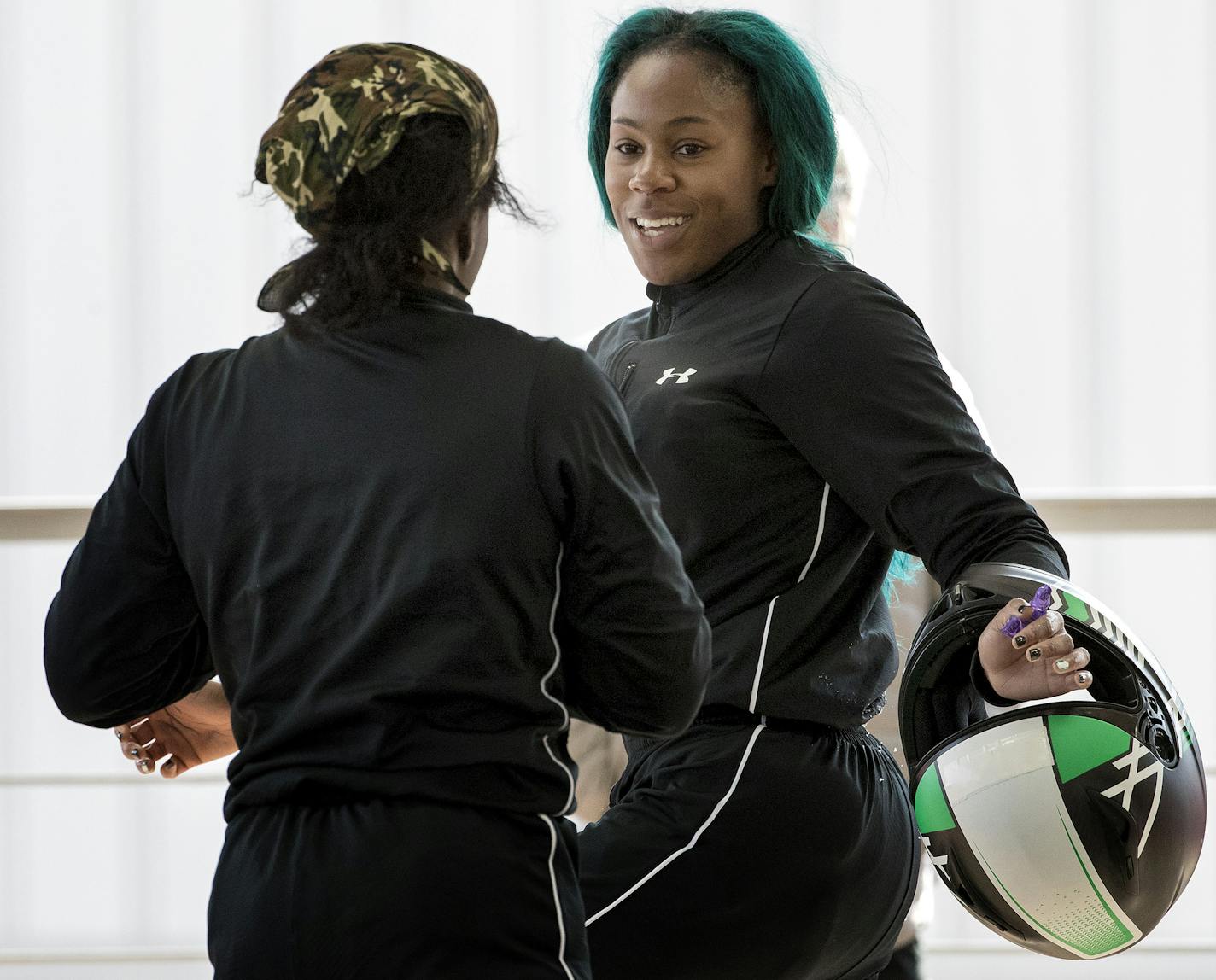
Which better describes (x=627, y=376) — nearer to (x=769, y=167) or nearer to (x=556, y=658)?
(x=769, y=167)

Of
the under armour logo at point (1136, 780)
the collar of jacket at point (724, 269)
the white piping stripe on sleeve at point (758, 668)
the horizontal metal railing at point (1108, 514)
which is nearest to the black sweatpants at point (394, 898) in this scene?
the white piping stripe on sleeve at point (758, 668)

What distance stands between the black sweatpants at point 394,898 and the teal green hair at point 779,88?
0.84m

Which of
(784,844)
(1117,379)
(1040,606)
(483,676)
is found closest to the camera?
(483,676)

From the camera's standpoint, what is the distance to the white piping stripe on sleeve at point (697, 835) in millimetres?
1465

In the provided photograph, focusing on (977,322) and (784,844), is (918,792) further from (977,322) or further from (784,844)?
(977,322)

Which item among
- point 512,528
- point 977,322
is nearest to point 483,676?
point 512,528

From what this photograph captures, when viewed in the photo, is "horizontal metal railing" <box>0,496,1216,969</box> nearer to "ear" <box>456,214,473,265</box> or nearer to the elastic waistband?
the elastic waistband

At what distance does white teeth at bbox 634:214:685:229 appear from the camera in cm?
171

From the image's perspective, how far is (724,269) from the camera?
5.60 ft

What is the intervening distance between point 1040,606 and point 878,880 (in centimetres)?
34

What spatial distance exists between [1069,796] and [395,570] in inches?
26.5

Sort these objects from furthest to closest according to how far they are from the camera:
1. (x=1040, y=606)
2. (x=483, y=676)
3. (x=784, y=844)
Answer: (x=784, y=844)
(x=1040, y=606)
(x=483, y=676)

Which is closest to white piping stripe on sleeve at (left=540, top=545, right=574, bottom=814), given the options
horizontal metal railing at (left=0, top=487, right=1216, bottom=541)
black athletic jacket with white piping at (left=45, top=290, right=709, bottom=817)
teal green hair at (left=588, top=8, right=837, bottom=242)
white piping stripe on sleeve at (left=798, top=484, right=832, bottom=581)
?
black athletic jacket with white piping at (left=45, top=290, right=709, bottom=817)

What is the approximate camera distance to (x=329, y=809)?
1112 mm
